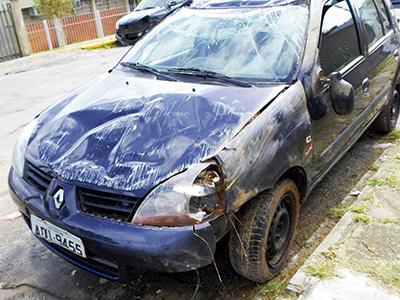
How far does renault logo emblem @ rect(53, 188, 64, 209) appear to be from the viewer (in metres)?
2.32

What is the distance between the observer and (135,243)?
2.10 metres

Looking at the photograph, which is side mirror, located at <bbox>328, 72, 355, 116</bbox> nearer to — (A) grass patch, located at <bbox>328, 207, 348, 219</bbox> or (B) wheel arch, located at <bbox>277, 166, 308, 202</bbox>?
(B) wheel arch, located at <bbox>277, 166, 308, 202</bbox>

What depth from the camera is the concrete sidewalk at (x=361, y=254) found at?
2473mm

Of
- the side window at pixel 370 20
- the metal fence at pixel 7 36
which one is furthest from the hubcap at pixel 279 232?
the metal fence at pixel 7 36

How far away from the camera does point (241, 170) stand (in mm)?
2262

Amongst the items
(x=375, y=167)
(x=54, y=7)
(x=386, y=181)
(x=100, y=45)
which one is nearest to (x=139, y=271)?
(x=386, y=181)

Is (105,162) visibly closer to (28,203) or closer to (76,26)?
(28,203)

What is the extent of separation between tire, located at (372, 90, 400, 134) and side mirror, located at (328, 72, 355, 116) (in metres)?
1.49

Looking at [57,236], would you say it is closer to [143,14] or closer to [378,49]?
[378,49]

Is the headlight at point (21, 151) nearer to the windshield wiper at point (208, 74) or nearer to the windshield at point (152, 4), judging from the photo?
→ the windshield wiper at point (208, 74)

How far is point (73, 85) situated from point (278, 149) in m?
6.62

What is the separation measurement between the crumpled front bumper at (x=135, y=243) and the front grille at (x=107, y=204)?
0.04 m

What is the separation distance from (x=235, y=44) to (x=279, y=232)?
52.7 inches

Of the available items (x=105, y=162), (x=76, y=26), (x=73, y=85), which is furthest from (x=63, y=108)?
(x=76, y=26)
